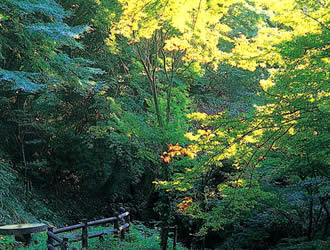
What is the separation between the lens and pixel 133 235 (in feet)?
33.0

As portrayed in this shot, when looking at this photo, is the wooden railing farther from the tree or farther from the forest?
the tree

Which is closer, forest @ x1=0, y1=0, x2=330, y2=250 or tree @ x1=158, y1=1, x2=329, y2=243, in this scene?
tree @ x1=158, y1=1, x2=329, y2=243

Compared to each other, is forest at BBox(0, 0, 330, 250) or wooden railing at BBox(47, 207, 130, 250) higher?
forest at BBox(0, 0, 330, 250)

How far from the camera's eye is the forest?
14.6 ft

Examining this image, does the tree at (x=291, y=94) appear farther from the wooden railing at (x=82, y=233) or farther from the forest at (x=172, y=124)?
the wooden railing at (x=82, y=233)

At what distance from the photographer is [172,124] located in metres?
8.14

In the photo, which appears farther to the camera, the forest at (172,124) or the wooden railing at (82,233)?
the wooden railing at (82,233)

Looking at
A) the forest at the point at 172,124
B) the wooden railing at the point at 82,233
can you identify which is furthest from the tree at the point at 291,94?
the wooden railing at the point at 82,233

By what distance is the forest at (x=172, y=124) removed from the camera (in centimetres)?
446

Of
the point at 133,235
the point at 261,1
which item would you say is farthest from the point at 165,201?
the point at 261,1

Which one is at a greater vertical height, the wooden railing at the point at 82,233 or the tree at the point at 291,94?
the tree at the point at 291,94

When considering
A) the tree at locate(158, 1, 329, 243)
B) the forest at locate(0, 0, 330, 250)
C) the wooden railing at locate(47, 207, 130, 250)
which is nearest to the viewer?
the tree at locate(158, 1, 329, 243)

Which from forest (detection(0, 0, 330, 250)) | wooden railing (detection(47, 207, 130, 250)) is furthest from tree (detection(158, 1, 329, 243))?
wooden railing (detection(47, 207, 130, 250))

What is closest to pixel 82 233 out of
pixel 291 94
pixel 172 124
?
pixel 172 124
